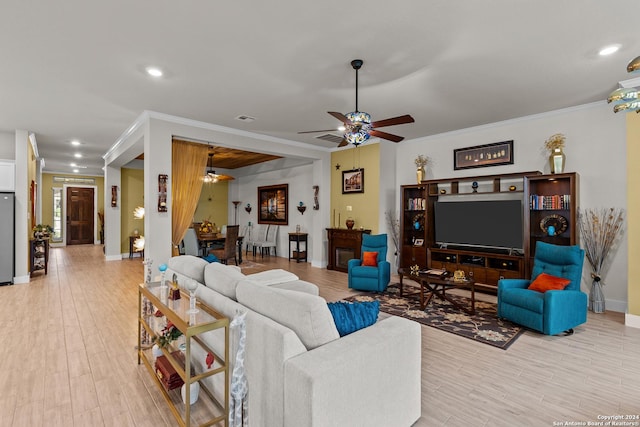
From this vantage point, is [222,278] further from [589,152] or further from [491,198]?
[589,152]

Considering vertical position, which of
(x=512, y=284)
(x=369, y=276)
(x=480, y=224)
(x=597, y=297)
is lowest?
(x=597, y=297)

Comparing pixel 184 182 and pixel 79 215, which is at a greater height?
pixel 184 182

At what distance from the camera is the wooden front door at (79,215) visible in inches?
456

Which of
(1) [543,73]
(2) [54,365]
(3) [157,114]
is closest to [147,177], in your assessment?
(3) [157,114]

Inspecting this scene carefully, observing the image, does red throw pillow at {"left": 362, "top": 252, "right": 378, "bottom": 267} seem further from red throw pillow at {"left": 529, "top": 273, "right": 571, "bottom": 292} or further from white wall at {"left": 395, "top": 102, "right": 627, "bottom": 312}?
white wall at {"left": 395, "top": 102, "right": 627, "bottom": 312}

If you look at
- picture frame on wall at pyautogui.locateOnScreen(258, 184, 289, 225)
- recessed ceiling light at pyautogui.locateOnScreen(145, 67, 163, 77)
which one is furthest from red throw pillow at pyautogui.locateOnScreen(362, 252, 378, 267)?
picture frame on wall at pyautogui.locateOnScreen(258, 184, 289, 225)

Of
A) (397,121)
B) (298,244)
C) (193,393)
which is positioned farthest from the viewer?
(298,244)

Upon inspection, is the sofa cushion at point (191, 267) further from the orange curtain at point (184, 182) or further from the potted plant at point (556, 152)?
the potted plant at point (556, 152)

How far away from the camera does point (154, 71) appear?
344 centimetres

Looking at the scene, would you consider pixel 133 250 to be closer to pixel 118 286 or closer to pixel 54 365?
pixel 118 286

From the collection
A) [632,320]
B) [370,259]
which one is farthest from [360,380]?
[632,320]

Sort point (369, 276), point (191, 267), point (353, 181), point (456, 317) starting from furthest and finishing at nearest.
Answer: point (353, 181) → point (369, 276) → point (456, 317) → point (191, 267)

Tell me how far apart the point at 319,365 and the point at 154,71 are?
3.47 metres

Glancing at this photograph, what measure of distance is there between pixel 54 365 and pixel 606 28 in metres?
5.55
